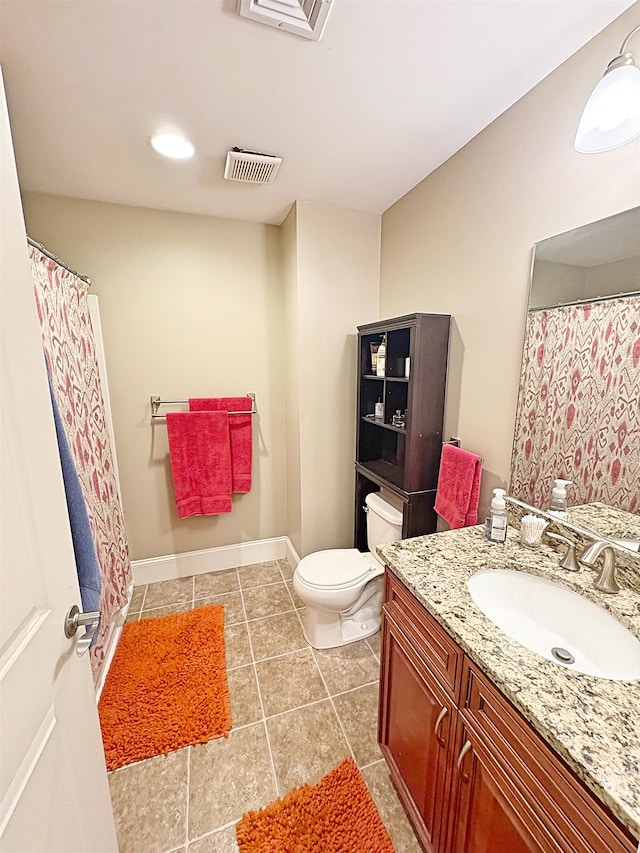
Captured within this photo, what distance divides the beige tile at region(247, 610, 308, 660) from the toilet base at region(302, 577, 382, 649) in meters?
0.06

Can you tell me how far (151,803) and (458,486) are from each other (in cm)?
164

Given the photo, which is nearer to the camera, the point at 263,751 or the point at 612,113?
the point at 612,113

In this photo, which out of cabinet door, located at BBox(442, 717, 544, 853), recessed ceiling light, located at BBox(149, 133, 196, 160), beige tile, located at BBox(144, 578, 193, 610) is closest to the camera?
cabinet door, located at BBox(442, 717, 544, 853)

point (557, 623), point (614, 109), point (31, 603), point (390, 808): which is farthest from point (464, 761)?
point (614, 109)

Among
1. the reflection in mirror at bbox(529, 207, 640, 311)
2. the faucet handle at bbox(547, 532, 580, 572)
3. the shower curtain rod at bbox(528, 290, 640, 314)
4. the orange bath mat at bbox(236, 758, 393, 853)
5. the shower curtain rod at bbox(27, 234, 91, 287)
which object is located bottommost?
the orange bath mat at bbox(236, 758, 393, 853)

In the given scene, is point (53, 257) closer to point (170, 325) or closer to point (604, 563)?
point (170, 325)

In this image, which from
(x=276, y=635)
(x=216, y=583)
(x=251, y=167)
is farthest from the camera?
(x=216, y=583)

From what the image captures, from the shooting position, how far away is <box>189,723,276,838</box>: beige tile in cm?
119

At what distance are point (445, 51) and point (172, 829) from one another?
8.65ft

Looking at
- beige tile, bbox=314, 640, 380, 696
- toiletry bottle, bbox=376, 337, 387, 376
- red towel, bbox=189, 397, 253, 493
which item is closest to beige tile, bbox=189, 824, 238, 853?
beige tile, bbox=314, 640, 380, 696

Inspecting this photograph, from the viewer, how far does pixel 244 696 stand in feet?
5.28

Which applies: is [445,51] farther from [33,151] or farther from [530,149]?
[33,151]

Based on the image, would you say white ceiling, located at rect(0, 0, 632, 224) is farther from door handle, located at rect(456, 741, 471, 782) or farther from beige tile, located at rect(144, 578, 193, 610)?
beige tile, located at rect(144, 578, 193, 610)

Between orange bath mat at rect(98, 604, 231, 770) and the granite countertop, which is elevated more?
the granite countertop
